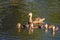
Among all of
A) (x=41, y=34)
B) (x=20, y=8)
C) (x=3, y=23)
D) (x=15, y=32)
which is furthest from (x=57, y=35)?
(x=20, y=8)

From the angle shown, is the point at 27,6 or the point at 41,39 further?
the point at 27,6

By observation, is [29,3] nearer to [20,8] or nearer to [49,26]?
[20,8]

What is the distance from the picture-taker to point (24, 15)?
2330cm

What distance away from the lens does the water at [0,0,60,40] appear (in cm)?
1916

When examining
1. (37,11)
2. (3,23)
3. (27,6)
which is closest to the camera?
(3,23)

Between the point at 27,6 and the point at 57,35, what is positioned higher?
the point at 27,6

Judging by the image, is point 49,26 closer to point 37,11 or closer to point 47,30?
point 47,30

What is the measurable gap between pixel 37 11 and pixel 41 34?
4.88 meters

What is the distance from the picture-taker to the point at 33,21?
2216 centimetres

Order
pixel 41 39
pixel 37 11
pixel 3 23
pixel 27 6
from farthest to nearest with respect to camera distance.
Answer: pixel 27 6 < pixel 37 11 < pixel 3 23 < pixel 41 39

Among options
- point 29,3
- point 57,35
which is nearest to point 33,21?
point 57,35

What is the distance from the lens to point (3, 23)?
21.5 meters

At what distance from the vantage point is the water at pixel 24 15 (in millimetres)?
19156

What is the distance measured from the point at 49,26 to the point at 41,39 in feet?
7.34
